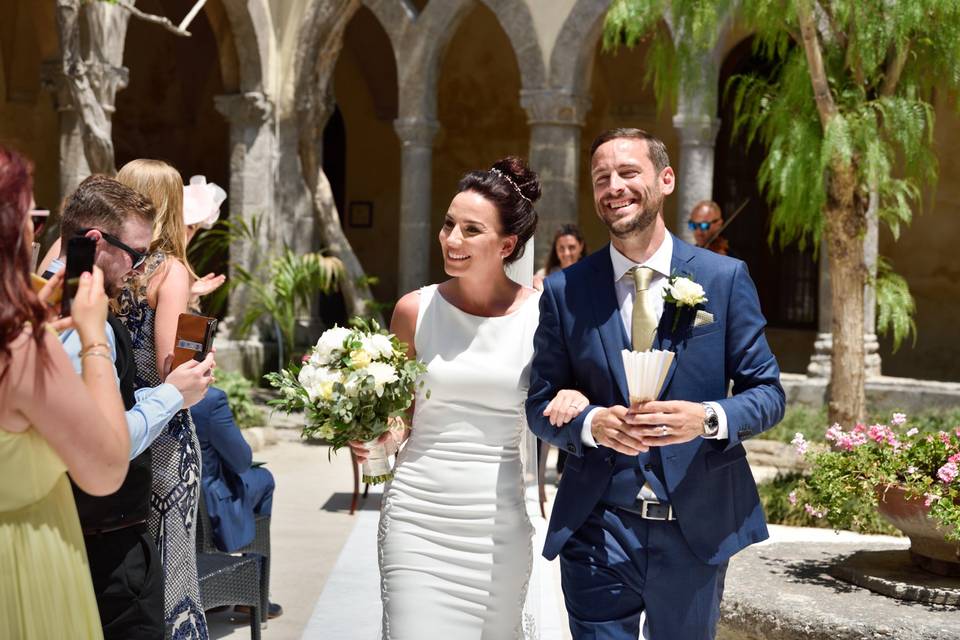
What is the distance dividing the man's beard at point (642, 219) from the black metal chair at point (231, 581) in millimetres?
2279

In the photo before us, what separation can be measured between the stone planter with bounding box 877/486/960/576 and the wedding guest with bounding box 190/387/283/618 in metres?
2.43

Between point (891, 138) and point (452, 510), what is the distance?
484 centimetres

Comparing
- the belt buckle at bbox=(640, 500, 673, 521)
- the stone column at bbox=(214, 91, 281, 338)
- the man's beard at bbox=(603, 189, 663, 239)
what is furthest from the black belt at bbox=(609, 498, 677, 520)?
the stone column at bbox=(214, 91, 281, 338)

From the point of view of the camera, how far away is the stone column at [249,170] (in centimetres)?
1285

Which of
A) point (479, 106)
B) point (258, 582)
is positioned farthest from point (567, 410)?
point (479, 106)

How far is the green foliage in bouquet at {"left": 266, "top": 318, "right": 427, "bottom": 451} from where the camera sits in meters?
3.26

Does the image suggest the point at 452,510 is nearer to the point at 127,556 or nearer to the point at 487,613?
the point at 487,613

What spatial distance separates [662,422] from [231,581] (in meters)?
2.43

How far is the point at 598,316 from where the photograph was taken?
3074 millimetres

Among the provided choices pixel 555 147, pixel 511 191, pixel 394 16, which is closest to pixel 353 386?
pixel 511 191

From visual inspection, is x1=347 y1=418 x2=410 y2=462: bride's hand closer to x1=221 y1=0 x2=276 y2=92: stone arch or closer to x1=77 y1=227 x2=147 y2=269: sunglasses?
x1=77 y1=227 x2=147 y2=269: sunglasses

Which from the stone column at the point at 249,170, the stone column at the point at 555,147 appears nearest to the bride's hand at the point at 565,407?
the stone column at the point at 555,147

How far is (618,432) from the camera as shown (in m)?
2.82

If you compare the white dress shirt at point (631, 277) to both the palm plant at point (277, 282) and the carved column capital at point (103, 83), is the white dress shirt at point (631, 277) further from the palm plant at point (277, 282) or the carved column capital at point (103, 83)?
the palm plant at point (277, 282)
